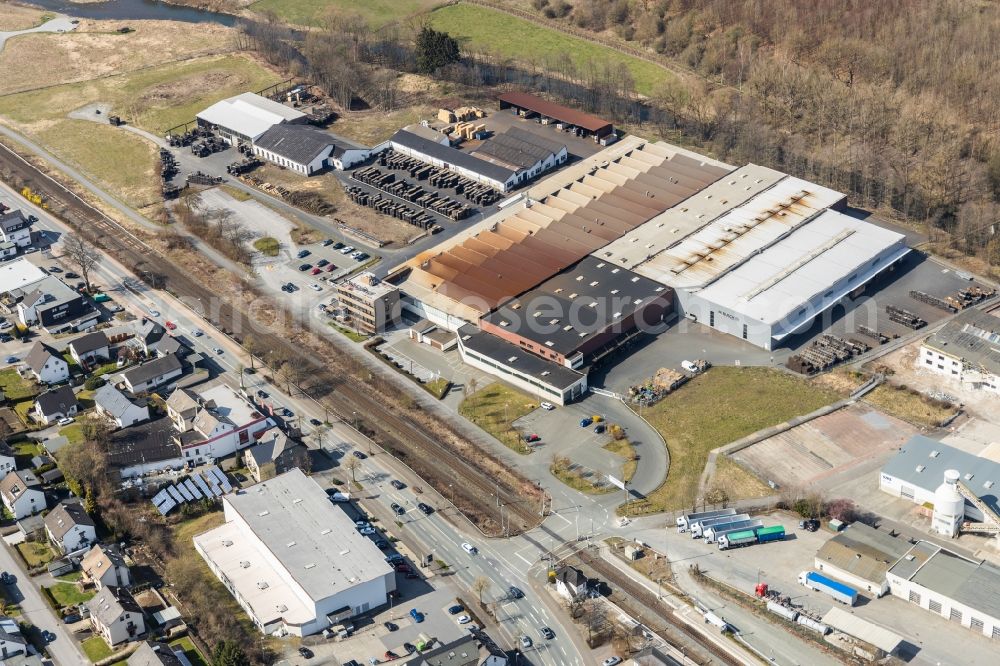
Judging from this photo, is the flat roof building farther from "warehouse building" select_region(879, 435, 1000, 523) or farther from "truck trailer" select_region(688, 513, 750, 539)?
"warehouse building" select_region(879, 435, 1000, 523)

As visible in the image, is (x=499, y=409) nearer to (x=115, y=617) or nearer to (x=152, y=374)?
(x=152, y=374)

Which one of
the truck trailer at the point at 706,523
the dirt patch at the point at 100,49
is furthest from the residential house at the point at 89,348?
the dirt patch at the point at 100,49

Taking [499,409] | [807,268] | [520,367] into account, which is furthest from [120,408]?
[807,268]

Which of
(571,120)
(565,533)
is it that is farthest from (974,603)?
(571,120)

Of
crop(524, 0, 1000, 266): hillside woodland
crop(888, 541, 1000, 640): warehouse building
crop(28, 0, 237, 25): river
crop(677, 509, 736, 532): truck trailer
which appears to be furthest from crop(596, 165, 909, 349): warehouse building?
crop(28, 0, 237, 25): river

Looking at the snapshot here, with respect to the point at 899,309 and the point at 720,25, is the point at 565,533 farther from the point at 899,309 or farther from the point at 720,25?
the point at 720,25
